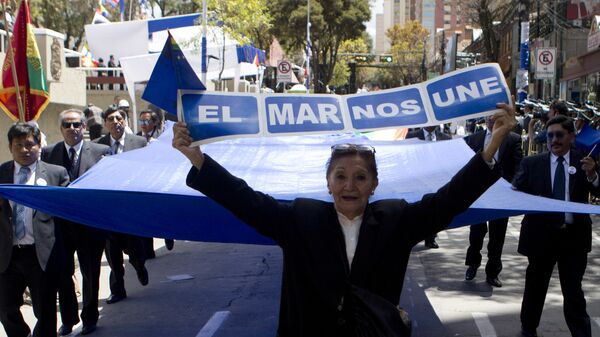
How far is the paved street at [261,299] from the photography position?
7664 mm

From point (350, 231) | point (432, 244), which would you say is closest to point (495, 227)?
point (432, 244)

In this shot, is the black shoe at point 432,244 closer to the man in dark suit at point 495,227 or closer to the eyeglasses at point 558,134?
the man in dark suit at point 495,227

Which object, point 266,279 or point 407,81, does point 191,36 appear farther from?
point 407,81

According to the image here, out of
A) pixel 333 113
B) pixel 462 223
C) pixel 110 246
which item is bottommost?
pixel 110 246

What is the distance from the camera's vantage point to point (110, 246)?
8.47m

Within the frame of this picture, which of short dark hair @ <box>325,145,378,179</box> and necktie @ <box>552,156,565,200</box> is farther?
necktie @ <box>552,156,565,200</box>

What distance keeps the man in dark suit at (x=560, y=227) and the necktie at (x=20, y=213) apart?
387cm

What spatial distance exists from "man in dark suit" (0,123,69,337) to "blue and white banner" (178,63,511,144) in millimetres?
2592

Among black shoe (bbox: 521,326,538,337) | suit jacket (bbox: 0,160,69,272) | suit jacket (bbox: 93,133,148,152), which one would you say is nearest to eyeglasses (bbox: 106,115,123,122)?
suit jacket (bbox: 93,133,148,152)

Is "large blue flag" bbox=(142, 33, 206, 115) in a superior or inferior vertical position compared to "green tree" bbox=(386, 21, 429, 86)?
inferior

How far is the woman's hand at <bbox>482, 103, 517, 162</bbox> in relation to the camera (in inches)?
135

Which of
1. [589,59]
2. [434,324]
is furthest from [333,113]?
[589,59]

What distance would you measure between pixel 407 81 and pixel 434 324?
101 meters

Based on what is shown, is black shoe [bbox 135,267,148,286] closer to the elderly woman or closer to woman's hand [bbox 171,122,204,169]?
woman's hand [bbox 171,122,204,169]
